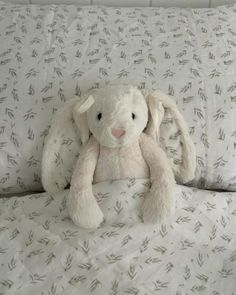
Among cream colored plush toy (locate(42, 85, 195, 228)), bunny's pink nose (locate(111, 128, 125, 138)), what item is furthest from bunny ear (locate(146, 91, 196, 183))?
bunny's pink nose (locate(111, 128, 125, 138))

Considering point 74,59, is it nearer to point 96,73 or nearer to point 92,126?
point 96,73

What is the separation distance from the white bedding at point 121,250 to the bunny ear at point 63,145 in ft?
0.18

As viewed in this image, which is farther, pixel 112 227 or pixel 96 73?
pixel 96 73

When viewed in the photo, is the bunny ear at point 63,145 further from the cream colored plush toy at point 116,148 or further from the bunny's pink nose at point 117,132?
the bunny's pink nose at point 117,132

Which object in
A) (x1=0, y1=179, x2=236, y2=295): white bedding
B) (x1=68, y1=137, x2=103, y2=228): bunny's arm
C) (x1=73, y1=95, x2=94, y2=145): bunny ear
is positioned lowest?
(x1=0, y1=179, x2=236, y2=295): white bedding

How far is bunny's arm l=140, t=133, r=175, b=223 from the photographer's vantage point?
85 cm

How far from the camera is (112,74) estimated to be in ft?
3.31

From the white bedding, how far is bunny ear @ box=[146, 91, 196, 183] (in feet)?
0.20

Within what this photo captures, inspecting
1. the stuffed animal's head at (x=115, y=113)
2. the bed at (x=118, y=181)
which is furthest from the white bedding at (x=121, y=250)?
the stuffed animal's head at (x=115, y=113)

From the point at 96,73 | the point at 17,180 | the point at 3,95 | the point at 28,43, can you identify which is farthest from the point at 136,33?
the point at 17,180

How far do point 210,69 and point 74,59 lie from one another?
0.37 meters

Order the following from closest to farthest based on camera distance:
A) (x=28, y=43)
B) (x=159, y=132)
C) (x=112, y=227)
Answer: (x=112, y=227)
(x=159, y=132)
(x=28, y=43)

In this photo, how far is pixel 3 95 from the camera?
100 cm

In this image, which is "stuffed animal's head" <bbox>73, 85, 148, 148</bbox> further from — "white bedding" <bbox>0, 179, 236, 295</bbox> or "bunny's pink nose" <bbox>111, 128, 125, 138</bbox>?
"white bedding" <bbox>0, 179, 236, 295</bbox>
